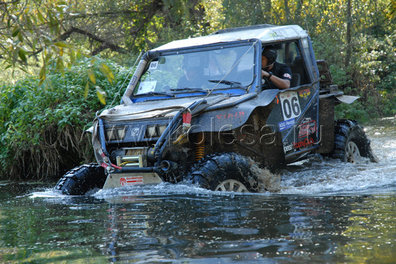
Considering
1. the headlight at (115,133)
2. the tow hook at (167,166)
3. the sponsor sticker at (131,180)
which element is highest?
the headlight at (115,133)

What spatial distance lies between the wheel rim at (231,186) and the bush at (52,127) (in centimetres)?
372

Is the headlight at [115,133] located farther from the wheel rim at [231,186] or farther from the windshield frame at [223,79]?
the wheel rim at [231,186]

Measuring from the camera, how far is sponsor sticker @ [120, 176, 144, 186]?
6.39m

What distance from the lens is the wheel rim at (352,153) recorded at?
9.21 meters

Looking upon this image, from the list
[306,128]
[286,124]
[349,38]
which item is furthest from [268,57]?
[349,38]

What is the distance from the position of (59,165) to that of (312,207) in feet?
19.6

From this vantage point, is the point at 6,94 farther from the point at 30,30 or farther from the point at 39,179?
the point at 30,30

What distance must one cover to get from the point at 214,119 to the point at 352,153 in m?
3.78

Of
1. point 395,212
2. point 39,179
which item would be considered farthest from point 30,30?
point 39,179

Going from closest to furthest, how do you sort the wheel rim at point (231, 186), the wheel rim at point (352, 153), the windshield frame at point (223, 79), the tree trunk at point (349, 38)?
the wheel rim at point (231, 186), the windshield frame at point (223, 79), the wheel rim at point (352, 153), the tree trunk at point (349, 38)

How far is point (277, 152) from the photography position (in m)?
7.34

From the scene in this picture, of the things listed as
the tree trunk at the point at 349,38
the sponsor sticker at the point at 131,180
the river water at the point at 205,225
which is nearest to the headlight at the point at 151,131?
the sponsor sticker at the point at 131,180

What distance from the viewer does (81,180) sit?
23.7ft

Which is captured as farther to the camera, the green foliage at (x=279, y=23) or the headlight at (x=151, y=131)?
the green foliage at (x=279, y=23)
